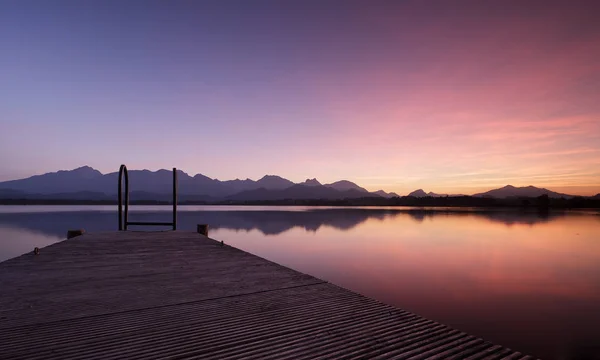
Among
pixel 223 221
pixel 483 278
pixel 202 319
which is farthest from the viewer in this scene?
pixel 223 221

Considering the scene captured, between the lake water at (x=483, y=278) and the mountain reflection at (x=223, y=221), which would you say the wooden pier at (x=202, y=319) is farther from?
the mountain reflection at (x=223, y=221)

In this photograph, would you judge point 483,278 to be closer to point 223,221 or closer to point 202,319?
point 202,319

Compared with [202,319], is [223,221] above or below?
below

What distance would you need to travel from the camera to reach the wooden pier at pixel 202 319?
3.58 m

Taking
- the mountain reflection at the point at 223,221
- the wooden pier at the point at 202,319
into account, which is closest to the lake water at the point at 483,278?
the wooden pier at the point at 202,319

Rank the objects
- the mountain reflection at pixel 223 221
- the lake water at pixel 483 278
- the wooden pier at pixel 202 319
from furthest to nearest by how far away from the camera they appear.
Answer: the mountain reflection at pixel 223 221 → the lake water at pixel 483 278 → the wooden pier at pixel 202 319

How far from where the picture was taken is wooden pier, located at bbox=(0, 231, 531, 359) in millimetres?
3580

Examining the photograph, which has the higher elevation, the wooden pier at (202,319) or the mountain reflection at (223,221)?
the wooden pier at (202,319)

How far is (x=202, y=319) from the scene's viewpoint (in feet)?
14.8

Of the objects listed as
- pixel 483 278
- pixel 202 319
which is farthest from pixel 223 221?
pixel 202 319

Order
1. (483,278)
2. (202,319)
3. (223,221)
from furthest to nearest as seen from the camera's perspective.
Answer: (223,221)
(483,278)
(202,319)

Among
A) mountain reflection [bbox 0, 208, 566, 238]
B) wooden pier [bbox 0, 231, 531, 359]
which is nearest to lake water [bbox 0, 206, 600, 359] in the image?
wooden pier [bbox 0, 231, 531, 359]

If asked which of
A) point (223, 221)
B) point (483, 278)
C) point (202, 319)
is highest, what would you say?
point (202, 319)

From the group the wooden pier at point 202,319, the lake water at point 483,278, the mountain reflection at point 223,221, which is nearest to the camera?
the wooden pier at point 202,319
